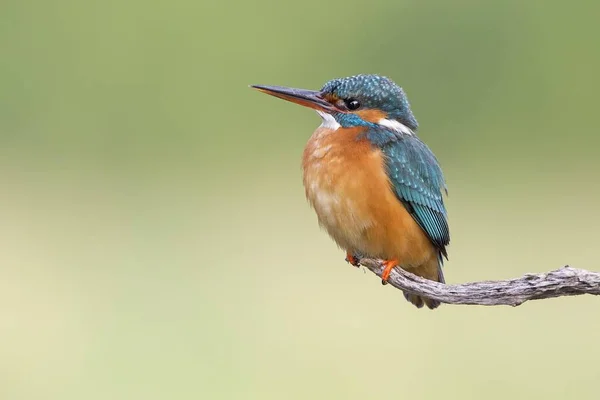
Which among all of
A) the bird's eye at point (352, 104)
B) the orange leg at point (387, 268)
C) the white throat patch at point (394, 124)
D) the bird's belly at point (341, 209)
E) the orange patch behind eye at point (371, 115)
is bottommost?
the orange leg at point (387, 268)

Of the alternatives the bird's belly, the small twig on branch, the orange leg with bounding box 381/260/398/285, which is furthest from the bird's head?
the small twig on branch

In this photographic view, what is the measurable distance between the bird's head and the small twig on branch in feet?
3.08

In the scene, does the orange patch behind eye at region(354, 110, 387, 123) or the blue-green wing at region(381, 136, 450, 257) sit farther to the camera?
the orange patch behind eye at region(354, 110, 387, 123)

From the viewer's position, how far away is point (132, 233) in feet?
22.6

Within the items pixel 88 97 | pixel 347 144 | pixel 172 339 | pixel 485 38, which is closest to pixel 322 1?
pixel 485 38

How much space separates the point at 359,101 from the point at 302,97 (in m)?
0.22

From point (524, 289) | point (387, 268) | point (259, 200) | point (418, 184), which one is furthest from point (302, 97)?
point (259, 200)

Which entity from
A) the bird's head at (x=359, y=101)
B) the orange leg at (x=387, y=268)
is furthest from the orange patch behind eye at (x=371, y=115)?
the orange leg at (x=387, y=268)

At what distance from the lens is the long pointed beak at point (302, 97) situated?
3.91m

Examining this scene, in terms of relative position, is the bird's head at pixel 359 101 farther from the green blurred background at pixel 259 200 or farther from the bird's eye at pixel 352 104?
the green blurred background at pixel 259 200

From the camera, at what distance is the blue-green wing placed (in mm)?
3879

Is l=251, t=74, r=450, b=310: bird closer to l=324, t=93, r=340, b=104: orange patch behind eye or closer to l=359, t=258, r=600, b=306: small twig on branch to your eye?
l=324, t=93, r=340, b=104: orange patch behind eye

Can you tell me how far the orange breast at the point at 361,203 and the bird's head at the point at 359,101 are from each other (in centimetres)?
9

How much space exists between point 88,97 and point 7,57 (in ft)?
3.01
